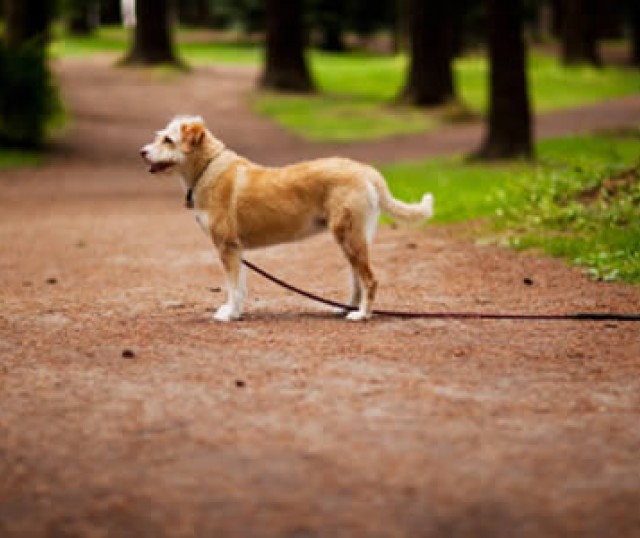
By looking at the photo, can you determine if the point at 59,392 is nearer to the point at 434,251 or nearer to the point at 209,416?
the point at 209,416

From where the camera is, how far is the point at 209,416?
17.0 feet

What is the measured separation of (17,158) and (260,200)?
15.1 metres

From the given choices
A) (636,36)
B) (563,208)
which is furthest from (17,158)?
(636,36)

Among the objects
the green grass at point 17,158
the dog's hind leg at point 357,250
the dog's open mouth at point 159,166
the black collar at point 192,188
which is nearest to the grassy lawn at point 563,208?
the dog's hind leg at point 357,250

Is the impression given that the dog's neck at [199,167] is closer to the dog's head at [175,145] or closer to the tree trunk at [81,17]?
the dog's head at [175,145]

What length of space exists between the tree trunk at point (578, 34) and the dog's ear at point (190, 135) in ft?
108

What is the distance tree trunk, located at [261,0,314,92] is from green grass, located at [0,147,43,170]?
448 inches

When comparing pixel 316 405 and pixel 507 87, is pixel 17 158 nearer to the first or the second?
pixel 507 87

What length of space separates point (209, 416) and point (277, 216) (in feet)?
7.95

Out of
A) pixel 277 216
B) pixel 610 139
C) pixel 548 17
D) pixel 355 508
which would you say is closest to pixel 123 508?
pixel 355 508

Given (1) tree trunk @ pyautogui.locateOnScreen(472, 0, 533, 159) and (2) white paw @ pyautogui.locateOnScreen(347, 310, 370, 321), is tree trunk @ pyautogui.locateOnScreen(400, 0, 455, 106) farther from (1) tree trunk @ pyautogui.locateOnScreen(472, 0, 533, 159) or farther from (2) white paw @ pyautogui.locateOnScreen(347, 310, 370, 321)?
(2) white paw @ pyautogui.locateOnScreen(347, 310, 370, 321)

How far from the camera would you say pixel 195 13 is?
6894 centimetres

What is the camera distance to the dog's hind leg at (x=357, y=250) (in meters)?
7.14

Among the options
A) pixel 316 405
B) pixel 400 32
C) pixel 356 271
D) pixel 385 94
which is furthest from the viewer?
pixel 400 32
